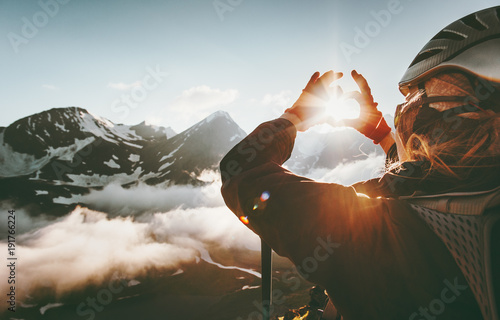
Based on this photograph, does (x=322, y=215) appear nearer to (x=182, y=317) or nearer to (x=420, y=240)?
(x=420, y=240)

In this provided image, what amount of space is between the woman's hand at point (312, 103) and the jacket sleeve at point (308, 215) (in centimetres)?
76

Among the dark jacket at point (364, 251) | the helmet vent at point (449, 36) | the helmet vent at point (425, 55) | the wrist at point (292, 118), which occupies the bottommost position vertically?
the dark jacket at point (364, 251)

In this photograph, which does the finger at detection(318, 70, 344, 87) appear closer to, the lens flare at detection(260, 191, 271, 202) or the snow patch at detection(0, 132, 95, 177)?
the lens flare at detection(260, 191, 271, 202)

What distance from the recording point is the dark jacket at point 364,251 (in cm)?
92

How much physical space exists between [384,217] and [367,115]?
80.8 inches

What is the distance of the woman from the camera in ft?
3.04

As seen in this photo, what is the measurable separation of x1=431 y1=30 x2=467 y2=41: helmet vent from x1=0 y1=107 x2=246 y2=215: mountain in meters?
109

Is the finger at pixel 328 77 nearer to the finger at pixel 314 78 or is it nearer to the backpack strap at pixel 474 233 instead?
the finger at pixel 314 78

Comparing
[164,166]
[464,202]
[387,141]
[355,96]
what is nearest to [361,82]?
[355,96]

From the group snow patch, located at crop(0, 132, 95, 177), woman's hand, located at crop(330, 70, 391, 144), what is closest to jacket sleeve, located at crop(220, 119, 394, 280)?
woman's hand, located at crop(330, 70, 391, 144)

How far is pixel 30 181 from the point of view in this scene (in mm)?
104375

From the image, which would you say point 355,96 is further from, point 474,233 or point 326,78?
point 474,233

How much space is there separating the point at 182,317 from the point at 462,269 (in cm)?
11905

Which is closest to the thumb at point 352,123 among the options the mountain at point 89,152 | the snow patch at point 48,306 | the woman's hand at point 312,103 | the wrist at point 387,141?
the wrist at point 387,141
